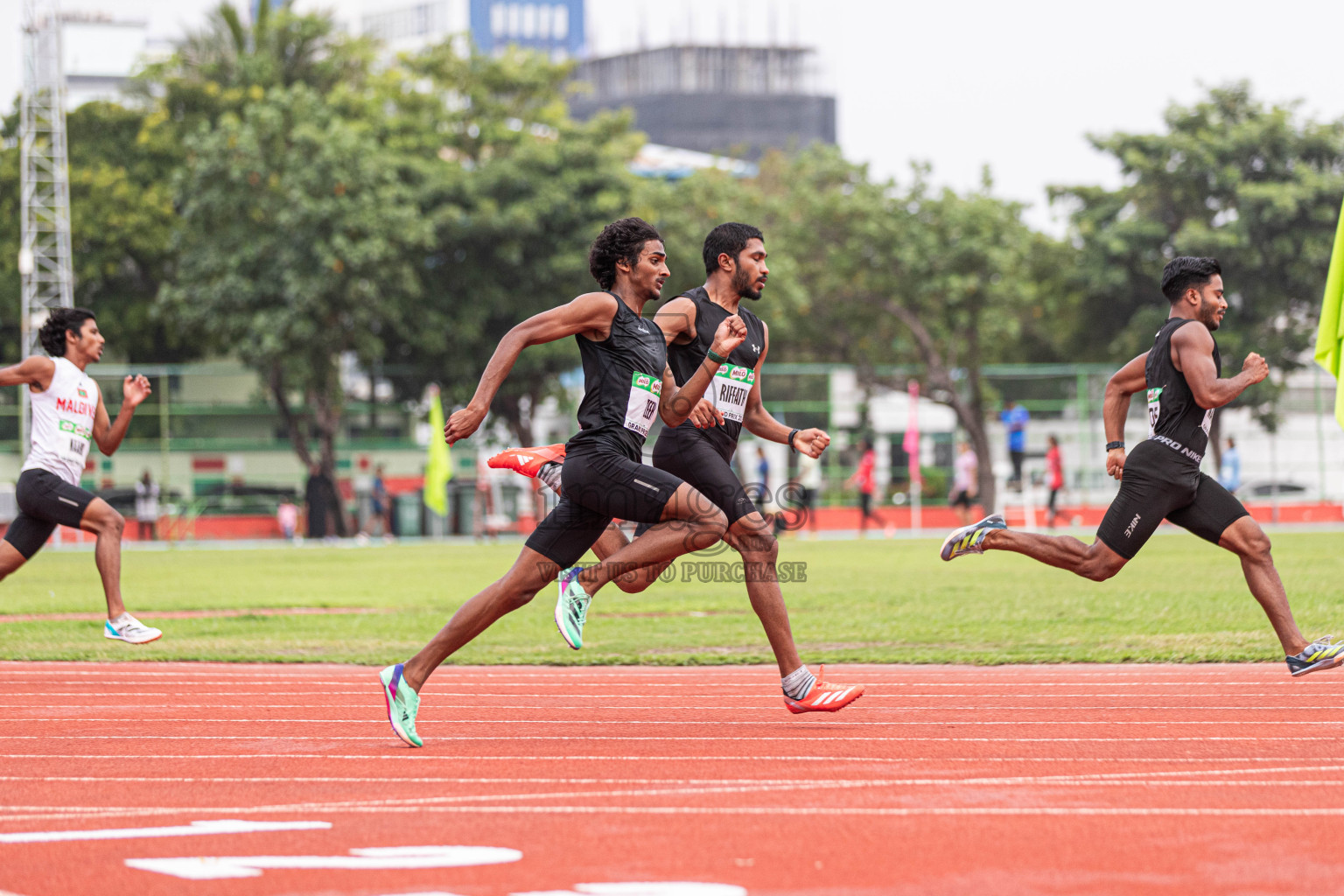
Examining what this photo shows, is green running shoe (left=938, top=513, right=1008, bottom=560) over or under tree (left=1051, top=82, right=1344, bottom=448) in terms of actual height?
under

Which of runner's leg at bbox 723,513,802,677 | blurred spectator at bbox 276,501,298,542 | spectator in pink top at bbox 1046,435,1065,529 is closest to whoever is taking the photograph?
runner's leg at bbox 723,513,802,677

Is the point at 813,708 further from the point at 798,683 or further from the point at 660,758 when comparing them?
the point at 660,758

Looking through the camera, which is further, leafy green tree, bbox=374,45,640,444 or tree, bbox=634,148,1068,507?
tree, bbox=634,148,1068,507

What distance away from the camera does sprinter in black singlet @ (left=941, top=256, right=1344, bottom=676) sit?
22.2 feet

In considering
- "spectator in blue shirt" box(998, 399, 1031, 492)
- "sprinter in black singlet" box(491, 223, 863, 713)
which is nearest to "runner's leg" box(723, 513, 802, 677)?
"sprinter in black singlet" box(491, 223, 863, 713)

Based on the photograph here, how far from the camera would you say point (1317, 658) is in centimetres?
663

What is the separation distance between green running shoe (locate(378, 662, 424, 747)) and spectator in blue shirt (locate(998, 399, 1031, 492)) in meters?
28.0

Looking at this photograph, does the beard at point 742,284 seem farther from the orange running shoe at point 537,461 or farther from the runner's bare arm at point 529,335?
the orange running shoe at point 537,461

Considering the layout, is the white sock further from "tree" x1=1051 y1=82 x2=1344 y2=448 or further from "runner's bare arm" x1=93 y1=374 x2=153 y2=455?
"tree" x1=1051 y1=82 x2=1344 y2=448

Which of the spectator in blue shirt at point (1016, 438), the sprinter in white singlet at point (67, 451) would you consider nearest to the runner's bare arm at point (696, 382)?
the sprinter in white singlet at point (67, 451)

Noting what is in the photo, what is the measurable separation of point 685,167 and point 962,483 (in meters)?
48.4

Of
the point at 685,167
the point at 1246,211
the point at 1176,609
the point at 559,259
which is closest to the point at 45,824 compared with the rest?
the point at 1176,609

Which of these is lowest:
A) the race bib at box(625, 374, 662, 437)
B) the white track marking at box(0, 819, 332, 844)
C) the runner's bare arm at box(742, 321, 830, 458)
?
the white track marking at box(0, 819, 332, 844)

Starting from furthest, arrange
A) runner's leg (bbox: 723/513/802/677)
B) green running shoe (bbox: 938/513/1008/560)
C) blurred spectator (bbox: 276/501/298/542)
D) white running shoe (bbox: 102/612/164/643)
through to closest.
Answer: blurred spectator (bbox: 276/501/298/542) → white running shoe (bbox: 102/612/164/643) → green running shoe (bbox: 938/513/1008/560) → runner's leg (bbox: 723/513/802/677)
